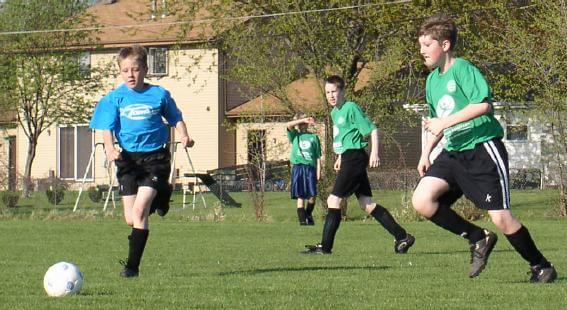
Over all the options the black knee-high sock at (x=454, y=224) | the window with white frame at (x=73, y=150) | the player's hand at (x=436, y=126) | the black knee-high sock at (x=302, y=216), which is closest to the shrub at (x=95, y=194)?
the black knee-high sock at (x=302, y=216)

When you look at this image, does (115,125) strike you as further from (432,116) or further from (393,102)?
(393,102)

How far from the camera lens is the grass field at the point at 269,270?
7551 millimetres

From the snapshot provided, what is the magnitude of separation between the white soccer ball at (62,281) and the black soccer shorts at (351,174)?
5.03 metres

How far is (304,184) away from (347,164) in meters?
8.86

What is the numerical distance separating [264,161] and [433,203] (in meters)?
14.9

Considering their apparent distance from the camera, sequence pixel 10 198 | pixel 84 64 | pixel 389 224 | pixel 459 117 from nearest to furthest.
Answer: pixel 459 117
pixel 389 224
pixel 10 198
pixel 84 64

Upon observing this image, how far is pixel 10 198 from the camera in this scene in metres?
25.9

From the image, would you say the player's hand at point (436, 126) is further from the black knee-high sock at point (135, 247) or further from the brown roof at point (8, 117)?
the brown roof at point (8, 117)

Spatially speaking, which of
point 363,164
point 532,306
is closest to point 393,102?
point 363,164

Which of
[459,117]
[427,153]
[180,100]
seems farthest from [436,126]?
[180,100]

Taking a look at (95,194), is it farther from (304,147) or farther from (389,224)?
(389,224)

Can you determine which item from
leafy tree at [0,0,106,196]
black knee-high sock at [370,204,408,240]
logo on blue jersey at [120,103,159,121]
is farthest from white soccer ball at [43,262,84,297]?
leafy tree at [0,0,106,196]

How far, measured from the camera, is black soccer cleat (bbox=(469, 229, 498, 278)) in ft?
29.0

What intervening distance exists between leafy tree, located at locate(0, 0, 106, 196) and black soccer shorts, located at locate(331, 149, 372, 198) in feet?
107
